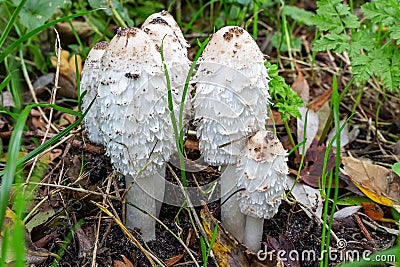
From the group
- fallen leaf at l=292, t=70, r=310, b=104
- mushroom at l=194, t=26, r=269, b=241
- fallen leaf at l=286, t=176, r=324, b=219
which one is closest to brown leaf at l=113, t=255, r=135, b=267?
mushroom at l=194, t=26, r=269, b=241

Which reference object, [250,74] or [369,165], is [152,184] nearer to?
[250,74]

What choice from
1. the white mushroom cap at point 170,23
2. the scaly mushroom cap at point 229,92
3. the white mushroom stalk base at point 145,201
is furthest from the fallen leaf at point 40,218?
the white mushroom cap at point 170,23

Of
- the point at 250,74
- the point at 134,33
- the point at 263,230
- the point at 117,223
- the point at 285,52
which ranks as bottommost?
the point at 263,230

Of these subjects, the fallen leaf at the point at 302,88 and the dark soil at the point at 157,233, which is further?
the fallen leaf at the point at 302,88

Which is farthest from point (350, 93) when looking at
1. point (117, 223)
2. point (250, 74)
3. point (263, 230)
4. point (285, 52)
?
point (117, 223)

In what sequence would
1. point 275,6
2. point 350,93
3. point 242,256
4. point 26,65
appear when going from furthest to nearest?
point 275,6 < point 26,65 < point 350,93 < point 242,256

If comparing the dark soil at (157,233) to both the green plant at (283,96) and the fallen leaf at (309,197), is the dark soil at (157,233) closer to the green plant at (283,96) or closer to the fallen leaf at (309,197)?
the fallen leaf at (309,197)

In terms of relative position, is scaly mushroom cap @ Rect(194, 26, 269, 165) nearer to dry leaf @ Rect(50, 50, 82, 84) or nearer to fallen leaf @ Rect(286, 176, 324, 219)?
fallen leaf @ Rect(286, 176, 324, 219)

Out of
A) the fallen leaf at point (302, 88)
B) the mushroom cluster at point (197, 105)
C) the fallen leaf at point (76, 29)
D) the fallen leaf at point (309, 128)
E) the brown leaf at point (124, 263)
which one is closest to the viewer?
the mushroom cluster at point (197, 105)
